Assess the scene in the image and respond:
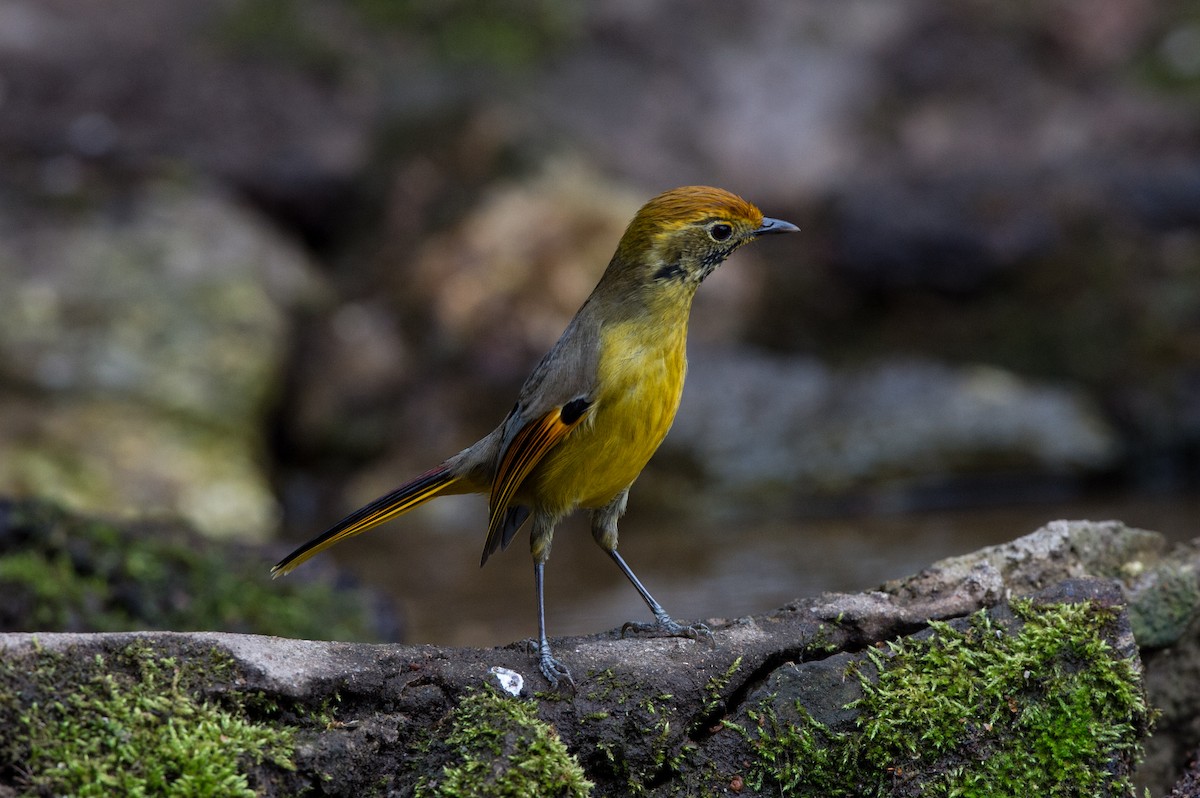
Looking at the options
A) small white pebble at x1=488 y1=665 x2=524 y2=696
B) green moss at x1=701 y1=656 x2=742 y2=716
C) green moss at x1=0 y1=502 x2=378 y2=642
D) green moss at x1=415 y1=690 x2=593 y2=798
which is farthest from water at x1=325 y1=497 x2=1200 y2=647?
green moss at x1=415 y1=690 x2=593 y2=798

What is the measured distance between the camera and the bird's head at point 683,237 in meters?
4.77

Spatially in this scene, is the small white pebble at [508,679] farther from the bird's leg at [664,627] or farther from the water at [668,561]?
the water at [668,561]

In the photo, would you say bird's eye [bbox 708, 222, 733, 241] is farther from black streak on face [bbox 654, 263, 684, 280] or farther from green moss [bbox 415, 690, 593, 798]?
green moss [bbox 415, 690, 593, 798]

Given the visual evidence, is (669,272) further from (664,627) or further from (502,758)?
(502,758)

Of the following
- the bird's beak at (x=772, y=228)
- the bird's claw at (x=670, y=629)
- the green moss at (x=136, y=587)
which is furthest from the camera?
the green moss at (x=136, y=587)

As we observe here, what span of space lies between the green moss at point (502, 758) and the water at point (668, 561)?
3.64m

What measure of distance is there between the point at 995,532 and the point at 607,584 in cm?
252

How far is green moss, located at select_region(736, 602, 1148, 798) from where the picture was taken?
344 centimetres

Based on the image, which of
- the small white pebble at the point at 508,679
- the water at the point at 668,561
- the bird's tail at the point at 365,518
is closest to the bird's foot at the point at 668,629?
the small white pebble at the point at 508,679

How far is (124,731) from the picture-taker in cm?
305

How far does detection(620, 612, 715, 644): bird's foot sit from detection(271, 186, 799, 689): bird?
0.5 inches

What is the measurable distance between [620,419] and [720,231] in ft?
2.83

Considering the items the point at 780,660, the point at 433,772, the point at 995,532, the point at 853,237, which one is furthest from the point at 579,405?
the point at 853,237

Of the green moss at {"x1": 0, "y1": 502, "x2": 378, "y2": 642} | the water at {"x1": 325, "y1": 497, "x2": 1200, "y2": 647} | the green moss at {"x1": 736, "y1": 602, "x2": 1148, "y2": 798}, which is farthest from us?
the water at {"x1": 325, "y1": 497, "x2": 1200, "y2": 647}
